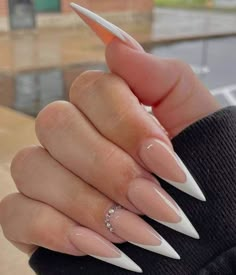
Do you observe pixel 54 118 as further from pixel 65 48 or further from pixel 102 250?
pixel 65 48

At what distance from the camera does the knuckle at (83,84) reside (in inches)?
12.4

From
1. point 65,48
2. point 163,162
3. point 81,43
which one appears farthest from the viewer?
point 81,43

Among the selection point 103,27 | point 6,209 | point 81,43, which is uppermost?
point 103,27

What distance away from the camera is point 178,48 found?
3.52m

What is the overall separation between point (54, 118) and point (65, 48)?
3039mm

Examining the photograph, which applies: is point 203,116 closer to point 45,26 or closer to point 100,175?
point 100,175

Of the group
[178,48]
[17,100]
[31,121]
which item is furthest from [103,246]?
[178,48]

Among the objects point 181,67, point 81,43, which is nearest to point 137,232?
point 181,67

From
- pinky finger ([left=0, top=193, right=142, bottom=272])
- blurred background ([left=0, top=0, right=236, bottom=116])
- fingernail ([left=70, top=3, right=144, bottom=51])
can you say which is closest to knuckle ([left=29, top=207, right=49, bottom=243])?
pinky finger ([left=0, top=193, right=142, bottom=272])

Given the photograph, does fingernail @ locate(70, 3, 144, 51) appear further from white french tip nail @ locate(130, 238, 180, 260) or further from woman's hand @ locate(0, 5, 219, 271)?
white french tip nail @ locate(130, 238, 180, 260)

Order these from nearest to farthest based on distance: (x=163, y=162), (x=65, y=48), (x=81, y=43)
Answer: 1. (x=163, y=162)
2. (x=65, y=48)
3. (x=81, y=43)

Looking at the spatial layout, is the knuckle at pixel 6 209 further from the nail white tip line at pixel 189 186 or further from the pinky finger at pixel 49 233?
the nail white tip line at pixel 189 186

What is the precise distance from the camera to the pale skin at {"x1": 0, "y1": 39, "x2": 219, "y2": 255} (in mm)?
289

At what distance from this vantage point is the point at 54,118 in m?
0.32
